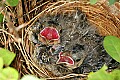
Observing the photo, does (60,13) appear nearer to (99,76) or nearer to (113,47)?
(113,47)

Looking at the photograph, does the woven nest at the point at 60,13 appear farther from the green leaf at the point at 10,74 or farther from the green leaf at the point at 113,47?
the green leaf at the point at 10,74

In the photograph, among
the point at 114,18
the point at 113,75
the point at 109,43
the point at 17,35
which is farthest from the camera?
the point at 114,18

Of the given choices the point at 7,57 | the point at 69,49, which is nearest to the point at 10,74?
the point at 7,57

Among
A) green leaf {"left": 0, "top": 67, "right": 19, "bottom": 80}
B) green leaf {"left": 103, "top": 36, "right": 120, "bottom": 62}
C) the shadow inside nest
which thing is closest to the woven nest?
the shadow inside nest

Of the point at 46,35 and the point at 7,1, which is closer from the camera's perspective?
the point at 7,1

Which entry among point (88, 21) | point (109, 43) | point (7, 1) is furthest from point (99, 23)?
point (7, 1)

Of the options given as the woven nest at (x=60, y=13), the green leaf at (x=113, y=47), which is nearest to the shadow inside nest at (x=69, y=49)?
the woven nest at (x=60, y=13)

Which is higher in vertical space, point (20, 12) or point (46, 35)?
point (20, 12)

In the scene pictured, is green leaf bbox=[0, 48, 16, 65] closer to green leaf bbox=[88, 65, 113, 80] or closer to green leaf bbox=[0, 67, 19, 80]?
green leaf bbox=[0, 67, 19, 80]

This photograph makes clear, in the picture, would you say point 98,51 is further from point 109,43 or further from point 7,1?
point 7,1
